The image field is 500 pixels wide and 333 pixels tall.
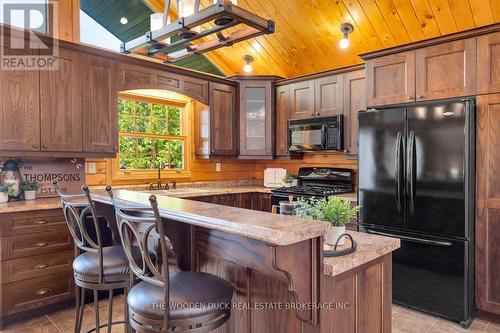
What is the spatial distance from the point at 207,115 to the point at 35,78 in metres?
2.01

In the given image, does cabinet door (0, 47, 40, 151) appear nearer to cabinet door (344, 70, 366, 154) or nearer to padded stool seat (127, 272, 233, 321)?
padded stool seat (127, 272, 233, 321)

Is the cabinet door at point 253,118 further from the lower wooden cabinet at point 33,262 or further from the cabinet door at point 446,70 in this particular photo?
the lower wooden cabinet at point 33,262

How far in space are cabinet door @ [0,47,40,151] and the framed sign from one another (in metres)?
0.40

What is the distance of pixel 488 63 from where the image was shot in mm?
2662

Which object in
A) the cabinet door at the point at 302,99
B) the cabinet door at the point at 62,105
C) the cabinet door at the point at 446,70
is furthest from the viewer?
the cabinet door at the point at 302,99

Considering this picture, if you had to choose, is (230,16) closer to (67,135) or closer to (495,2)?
(67,135)

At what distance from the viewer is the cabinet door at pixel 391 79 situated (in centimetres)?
305

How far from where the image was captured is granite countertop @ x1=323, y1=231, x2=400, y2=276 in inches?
48.5

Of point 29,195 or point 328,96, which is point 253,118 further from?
point 29,195

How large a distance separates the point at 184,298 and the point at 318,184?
11.2 feet

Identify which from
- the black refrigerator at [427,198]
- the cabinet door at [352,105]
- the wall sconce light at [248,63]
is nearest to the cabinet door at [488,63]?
the black refrigerator at [427,198]

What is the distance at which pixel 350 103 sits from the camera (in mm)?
3924

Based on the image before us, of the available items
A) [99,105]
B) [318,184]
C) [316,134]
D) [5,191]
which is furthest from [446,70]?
[5,191]

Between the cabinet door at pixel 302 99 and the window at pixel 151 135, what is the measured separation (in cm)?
152
